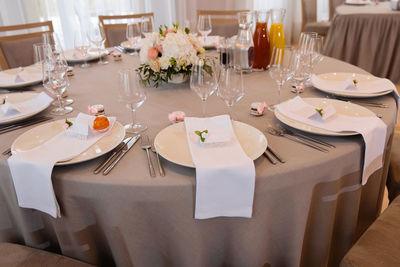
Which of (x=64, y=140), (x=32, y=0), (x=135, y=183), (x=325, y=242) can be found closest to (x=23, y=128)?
(x=64, y=140)

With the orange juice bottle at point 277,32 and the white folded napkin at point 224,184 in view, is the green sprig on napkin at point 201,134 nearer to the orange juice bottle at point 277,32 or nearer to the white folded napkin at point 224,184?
the white folded napkin at point 224,184

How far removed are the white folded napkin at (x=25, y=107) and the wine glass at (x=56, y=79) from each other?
0.05 meters

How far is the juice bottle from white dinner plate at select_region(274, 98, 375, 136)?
53 centimetres

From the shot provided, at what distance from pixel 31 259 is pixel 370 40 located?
4075 mm

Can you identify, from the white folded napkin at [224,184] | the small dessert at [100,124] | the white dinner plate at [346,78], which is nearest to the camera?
the white folded napkin at [224,184]

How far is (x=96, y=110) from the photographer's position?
1200 millimetres

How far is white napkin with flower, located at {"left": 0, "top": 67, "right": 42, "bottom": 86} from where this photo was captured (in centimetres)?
156

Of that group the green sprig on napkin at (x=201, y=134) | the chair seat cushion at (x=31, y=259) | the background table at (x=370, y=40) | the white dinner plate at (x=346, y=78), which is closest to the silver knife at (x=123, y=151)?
the green sprig on napkin at (x=201, y=134)

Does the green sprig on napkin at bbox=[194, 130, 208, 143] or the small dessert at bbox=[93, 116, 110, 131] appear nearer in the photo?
the green sprig on napkin at bbox=[194, 130, 208, 143]

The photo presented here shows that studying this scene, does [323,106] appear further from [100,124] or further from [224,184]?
[100,124]

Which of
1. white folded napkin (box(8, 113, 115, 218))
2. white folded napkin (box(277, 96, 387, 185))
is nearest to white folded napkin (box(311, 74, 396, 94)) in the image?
white folded napkin (box(277, 96, 387, 185))

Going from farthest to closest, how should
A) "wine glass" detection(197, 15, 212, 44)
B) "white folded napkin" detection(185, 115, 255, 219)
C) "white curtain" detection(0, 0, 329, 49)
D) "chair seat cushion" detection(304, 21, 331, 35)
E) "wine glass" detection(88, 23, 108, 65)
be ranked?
1. "chair seat cushion" detection(304, 21, 331, 35)
2. "white curtain" detection(0, 0, 329, 49)
3. "wine glass" detection(197, 15, 212, 44)
4. "wine glass" detection(88, 23, 108, 65)
5. "white folded napkin" detection(185, 115, 255, 219)

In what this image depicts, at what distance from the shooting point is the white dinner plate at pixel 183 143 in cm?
86

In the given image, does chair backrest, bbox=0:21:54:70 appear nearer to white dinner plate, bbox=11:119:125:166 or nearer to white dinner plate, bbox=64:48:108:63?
white dinner plate, bbox=64:48:108:63
